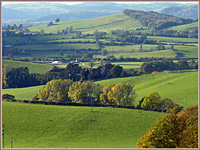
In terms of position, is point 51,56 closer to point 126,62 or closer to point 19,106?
point 126,62

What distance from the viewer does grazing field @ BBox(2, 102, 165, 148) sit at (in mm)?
55594

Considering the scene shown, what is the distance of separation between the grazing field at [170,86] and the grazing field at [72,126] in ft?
77.4

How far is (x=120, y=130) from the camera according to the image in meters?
61.3

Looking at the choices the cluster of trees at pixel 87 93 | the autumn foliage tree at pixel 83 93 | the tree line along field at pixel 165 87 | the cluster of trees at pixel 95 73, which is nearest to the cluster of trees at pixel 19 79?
the cluster of trees at pixel 95 73

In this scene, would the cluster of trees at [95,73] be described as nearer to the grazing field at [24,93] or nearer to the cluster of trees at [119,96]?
the grazing field at [24,93]

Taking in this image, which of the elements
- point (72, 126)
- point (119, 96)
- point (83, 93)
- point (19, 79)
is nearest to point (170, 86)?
point (119, 96)

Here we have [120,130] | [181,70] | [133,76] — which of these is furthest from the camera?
[181,70]

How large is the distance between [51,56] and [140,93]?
101 metres

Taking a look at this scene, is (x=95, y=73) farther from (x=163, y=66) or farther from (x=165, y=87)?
(x=163, y=66)

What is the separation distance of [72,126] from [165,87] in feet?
162

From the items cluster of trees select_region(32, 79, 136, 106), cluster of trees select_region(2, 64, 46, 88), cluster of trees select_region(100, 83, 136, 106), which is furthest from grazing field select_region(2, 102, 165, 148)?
cluster of trees select_region(2, 64, 46, 88)

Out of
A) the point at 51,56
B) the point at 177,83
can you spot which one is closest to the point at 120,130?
the point at 177,83

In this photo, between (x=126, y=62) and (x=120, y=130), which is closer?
(x=120, y=130)

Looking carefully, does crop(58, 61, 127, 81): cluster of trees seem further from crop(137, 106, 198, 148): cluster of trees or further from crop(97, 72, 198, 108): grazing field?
crop(137, 106, 198, 148): cluster of trees
